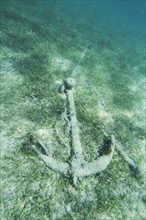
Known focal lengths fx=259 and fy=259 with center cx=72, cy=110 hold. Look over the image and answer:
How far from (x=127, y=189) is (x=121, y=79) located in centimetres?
1081

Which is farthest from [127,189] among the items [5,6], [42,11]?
[42,11]

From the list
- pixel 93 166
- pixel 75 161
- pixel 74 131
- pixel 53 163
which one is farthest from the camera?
pixel 74 131

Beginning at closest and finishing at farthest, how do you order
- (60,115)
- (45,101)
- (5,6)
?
(60,115) → (45,101) → (5,6)

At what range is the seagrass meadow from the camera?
8.65 metres

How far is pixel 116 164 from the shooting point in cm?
1102

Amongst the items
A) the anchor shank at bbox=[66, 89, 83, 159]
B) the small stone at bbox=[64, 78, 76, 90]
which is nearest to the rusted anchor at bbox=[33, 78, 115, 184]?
the anchor shank at bbox=[66, 89, 83, 159]

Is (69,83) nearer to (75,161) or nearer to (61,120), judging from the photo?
(61,120)

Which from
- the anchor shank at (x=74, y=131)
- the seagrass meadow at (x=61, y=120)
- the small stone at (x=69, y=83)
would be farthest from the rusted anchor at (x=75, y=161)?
the small stone at (x=69, y=83)

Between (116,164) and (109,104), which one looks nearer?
(116,164)

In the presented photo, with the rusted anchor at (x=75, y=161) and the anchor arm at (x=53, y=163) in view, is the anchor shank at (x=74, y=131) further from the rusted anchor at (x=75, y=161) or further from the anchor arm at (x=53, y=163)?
the anchor arm at (x=53, y=163)

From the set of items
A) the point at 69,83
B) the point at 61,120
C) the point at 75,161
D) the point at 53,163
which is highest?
the point at 69,83

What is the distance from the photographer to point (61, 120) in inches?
470

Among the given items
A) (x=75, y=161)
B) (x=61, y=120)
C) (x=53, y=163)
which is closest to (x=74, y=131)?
(x=61, y=120)

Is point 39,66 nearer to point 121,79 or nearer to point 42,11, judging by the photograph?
point 121,79
